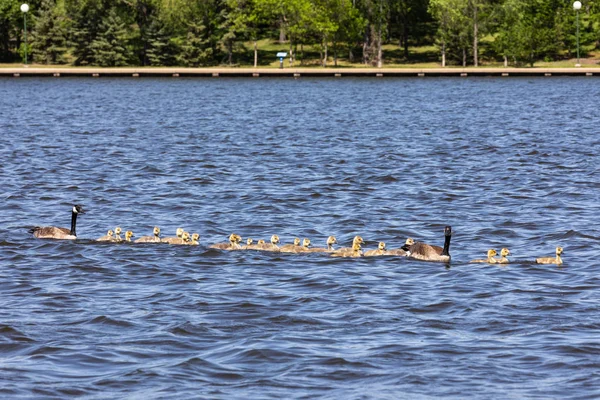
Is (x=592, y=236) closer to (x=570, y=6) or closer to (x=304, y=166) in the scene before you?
(x=304, y=166)

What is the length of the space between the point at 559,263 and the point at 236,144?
1012 inches

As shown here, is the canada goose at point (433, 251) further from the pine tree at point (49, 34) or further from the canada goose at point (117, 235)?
the pine tree at point (49, 34)

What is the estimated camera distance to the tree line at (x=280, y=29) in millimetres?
107688

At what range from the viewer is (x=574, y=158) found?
119 ft

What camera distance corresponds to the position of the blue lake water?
529 inches

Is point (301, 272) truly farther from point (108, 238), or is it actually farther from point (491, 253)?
point (108, 238)

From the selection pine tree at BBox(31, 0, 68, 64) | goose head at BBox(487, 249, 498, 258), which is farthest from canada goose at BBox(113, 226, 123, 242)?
pine tree at BBox(31, 0, 68, 64)

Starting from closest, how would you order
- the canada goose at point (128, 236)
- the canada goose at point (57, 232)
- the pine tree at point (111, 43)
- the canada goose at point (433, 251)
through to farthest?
the canada goose at point (433, 251) < the canada goose at point (128, 236) < the canada goose at point (57, 232) < the pine tree at point (111, 43)

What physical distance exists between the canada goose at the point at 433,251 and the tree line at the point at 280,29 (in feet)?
291

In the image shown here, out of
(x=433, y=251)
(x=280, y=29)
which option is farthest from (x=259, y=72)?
(x=433, y=251)

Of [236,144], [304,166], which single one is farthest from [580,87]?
[304,166]

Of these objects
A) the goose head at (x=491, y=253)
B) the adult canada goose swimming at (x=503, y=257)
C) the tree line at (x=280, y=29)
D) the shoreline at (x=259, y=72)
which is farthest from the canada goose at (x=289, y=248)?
the tree line at (x=280, y=29)

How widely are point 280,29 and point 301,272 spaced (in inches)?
4034

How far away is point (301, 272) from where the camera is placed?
63.2 feet
